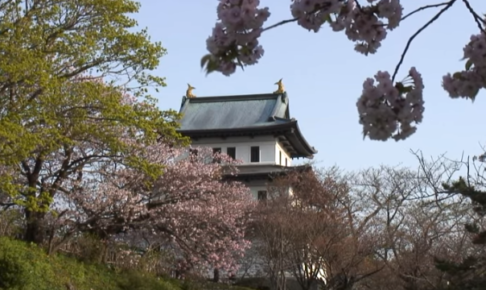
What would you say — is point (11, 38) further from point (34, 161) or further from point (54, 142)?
point (34, 161)

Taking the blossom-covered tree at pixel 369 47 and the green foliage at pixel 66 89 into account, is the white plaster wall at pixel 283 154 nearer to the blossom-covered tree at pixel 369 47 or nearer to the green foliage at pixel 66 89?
the green foliage at pixel 66 89

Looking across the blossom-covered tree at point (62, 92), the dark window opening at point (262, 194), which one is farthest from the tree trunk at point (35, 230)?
the dark window opening at point (262, 194)

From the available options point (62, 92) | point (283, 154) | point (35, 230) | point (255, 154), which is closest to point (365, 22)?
point (62, 92)

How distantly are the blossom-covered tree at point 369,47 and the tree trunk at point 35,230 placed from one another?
54.8ft

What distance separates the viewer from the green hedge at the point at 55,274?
50.9 ft

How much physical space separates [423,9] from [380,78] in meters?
0.39

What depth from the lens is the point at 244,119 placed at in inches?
1521

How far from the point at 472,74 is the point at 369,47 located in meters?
0.57

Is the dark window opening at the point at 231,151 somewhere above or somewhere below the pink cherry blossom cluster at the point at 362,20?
above

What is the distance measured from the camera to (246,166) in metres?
36.3

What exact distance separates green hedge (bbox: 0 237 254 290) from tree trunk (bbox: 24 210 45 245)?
845mm

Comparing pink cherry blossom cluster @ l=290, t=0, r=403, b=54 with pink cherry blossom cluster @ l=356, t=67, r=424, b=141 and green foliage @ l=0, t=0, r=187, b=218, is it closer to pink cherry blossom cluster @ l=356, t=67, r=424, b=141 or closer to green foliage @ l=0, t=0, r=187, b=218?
pink cherry blossom cluster @ l=356, t=67, r=424, b=141

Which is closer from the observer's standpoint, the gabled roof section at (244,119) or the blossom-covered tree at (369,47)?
the blossom-covered tree at (369,47)

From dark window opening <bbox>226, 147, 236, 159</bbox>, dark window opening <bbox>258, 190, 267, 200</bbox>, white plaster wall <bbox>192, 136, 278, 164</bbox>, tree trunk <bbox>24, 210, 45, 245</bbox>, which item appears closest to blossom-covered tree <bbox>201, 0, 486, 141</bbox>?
tree trunk <bbox>24, 210, 45, 245</bbox>
